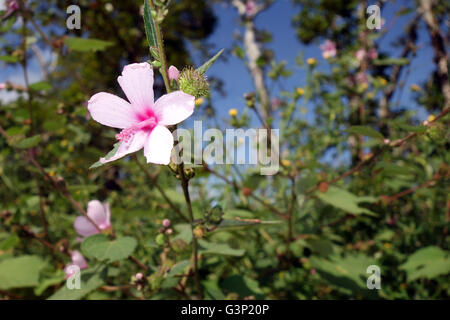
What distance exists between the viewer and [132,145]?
615 millimetres

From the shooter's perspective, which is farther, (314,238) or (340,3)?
(340,3)

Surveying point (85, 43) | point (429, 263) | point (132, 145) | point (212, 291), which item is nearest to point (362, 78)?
point (429, 263)

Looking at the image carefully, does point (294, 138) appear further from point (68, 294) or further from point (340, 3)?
point (340, 3)

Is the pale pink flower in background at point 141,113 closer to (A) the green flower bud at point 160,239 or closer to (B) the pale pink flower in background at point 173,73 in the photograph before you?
(B) the pale pink flower in background at point 173,73

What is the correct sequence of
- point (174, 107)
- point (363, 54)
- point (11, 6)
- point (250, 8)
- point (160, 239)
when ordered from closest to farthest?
point (174, 107)
point (160, 239)
point (11, 6)
point (363, 54)
point (250, 8)

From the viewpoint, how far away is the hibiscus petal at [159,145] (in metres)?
0.57

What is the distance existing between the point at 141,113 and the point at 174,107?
10 cm

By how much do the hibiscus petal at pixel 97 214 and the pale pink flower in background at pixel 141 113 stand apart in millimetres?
470

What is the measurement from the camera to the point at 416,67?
90.7 inches

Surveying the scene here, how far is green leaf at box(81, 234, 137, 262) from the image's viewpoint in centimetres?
82

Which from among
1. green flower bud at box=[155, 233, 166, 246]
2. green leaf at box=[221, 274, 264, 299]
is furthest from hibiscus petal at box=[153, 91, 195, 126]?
green leaf at box=[221, 274, 264, 299]

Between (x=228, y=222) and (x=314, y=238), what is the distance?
0.66 m

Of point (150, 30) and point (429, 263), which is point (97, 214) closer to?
point (150, 30)
